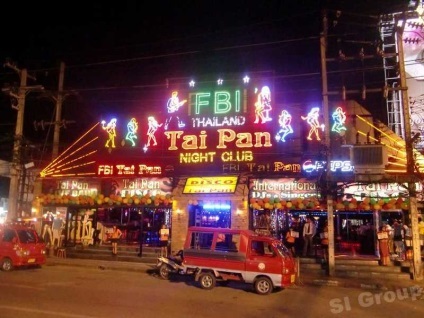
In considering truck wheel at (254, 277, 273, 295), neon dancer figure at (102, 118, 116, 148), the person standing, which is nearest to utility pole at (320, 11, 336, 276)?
the person standing

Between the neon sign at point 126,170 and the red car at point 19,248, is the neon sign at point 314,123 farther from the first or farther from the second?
the red car at point 19,248

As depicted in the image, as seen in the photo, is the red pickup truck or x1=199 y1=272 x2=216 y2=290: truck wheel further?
x1=199 y1=272 x2=216 y2=290: truck wheel

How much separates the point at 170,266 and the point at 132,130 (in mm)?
10344

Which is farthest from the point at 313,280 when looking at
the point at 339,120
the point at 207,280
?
the point at 339,120

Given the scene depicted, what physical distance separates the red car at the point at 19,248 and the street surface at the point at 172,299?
0.79 m

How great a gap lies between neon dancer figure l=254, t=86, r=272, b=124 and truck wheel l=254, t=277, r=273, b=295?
9822mm

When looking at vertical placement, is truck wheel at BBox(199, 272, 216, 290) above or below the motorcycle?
below

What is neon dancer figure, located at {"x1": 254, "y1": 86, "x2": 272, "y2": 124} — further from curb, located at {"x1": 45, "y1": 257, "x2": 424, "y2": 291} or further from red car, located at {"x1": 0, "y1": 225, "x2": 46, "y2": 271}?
red car, located at {"x1": 0, "y1": 225, "x2": 46, "y2": 271}

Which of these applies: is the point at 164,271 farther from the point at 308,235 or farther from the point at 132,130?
the point at 132,130

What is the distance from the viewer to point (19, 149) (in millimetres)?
22547

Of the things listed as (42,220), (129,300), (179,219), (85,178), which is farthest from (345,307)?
(42,220)

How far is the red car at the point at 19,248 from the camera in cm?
1680

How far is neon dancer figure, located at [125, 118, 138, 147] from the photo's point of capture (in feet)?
77.1

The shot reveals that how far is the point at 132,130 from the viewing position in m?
23.6
